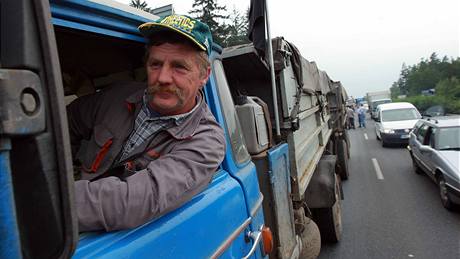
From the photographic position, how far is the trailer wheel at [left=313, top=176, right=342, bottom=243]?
433cm

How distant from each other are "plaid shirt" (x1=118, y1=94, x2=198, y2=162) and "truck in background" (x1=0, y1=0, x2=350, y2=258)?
12.4 inches

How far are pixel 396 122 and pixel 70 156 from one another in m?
15.0

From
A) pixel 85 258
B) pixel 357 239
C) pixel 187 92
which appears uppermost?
pixel 187 92

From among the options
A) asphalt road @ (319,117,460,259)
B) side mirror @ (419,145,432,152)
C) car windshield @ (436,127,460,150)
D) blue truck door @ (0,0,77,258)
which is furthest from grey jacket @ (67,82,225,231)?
side mirror @ (419,145,432,152)

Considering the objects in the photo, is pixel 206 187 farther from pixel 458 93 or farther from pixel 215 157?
pixel 458 93

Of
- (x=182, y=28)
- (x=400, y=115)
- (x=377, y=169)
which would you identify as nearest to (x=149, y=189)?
(x=182, y=28)

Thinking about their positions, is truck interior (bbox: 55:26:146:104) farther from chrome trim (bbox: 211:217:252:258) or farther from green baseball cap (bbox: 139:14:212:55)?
chrome trim (bbox: 211:217:252:258)

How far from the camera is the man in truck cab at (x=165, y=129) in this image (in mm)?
1273

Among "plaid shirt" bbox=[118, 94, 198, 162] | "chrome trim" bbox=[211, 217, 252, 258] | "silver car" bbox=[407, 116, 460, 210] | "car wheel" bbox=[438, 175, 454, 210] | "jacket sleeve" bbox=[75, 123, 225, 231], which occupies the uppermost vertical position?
"plaid shirt" bbox=[118, 94, 198, 162]

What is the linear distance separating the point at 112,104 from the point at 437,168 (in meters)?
6.56

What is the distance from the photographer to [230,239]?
1513mm

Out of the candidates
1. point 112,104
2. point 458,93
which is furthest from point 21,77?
point 458,93

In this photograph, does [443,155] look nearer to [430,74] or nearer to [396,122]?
[396,122]

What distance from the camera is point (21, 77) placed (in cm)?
60
